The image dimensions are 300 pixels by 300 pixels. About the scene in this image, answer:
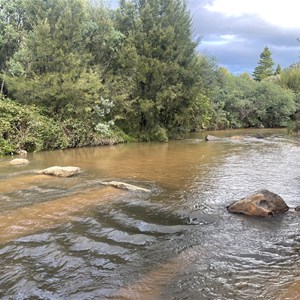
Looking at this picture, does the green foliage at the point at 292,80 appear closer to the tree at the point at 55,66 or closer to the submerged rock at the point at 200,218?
the tree at the point at 55,66

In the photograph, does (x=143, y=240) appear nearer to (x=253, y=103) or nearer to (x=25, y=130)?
(x=25, y=130)

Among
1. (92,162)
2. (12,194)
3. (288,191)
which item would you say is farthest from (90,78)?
(288,191)

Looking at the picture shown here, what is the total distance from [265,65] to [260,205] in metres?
84.1

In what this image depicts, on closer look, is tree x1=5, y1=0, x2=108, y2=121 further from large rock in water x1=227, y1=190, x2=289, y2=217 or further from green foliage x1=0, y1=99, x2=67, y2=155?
large rock in water x1=227, y1=190, x2=289, y2=217

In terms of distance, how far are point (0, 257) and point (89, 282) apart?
5.81ft

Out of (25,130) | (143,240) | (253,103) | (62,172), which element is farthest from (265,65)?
(143,240)

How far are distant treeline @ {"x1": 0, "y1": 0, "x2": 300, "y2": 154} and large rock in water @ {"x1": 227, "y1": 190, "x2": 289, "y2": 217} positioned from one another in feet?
45.5

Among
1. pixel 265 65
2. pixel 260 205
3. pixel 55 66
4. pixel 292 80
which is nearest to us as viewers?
pixel 260 205

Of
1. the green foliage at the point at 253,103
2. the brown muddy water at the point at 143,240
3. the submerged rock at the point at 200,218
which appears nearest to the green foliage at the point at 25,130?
the brown muddy water at the point at 143,240

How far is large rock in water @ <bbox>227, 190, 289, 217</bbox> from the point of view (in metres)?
8.12

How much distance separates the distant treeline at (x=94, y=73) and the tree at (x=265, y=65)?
2220 inches

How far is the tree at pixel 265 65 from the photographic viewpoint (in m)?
84.3

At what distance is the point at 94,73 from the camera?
2330 cm

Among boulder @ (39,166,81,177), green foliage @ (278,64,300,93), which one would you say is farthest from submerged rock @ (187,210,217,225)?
green foliage @ (278,64,300,93)
